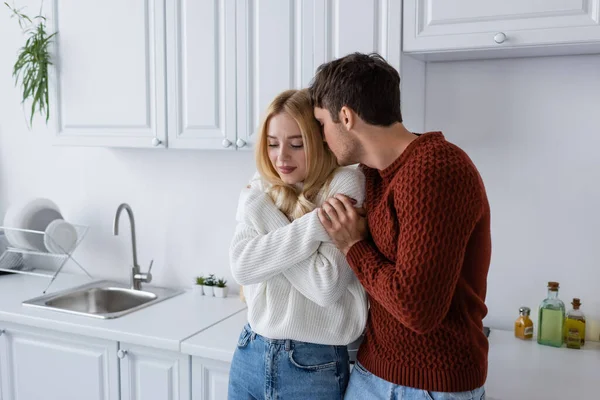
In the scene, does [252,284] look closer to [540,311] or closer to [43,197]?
[540,311]

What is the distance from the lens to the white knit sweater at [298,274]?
1.41 m

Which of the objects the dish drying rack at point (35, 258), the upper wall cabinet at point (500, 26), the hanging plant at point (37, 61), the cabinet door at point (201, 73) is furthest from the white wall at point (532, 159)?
the dish drying rack at point (35, 258)

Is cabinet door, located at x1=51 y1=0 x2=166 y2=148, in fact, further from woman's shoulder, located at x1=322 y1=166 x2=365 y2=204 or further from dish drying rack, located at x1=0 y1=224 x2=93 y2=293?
woman's shoulder, located at x1=322 y1=166 x2=365 y2=204

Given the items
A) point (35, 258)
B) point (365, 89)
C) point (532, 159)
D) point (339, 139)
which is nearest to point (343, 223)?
point (339, 139)

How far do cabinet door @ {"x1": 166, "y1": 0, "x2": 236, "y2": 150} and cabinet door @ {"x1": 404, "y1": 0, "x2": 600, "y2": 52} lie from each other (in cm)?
63

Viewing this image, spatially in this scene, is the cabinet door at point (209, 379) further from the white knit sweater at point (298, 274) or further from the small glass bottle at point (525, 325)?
the small glass bottle at point (525, 325)

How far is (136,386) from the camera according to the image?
2145 millimetres

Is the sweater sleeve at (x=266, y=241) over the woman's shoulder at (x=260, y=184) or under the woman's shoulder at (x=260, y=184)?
under

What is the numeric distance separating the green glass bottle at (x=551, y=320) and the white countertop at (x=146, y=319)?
106 cm

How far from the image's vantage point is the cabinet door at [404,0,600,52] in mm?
1624

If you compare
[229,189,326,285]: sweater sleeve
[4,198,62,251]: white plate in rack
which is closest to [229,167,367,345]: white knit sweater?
[229,189,326,285]: sweater sleeve

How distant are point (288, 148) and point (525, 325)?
1.06m

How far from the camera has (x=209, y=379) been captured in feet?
6.57

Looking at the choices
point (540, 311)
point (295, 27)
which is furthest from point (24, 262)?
point (540, 311)
